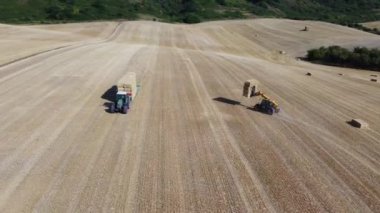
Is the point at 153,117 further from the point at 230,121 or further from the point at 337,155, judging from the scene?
the point at 337,155

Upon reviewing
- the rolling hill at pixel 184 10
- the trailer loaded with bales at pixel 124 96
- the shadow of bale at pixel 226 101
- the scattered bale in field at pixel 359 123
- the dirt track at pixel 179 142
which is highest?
the rolling hill at pixel 184 10

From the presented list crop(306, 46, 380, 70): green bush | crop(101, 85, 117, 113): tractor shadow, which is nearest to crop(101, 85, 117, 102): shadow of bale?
crop(101, 85, 117, 113): tractor shadow

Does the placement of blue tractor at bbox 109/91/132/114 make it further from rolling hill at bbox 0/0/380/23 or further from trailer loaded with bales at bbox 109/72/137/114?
rolling hill at bbox 0/0/380/23

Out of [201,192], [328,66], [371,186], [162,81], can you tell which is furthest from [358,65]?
[201,192]

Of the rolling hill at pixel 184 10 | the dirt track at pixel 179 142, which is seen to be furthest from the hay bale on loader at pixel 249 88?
the rolling hill at pixel 184 10

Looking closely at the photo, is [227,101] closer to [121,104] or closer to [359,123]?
[121,104]

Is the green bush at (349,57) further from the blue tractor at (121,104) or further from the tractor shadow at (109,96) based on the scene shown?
the blue tractor at (121,104)

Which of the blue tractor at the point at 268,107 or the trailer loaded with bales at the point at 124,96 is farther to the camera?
the blue tractor at the point at 268,107
